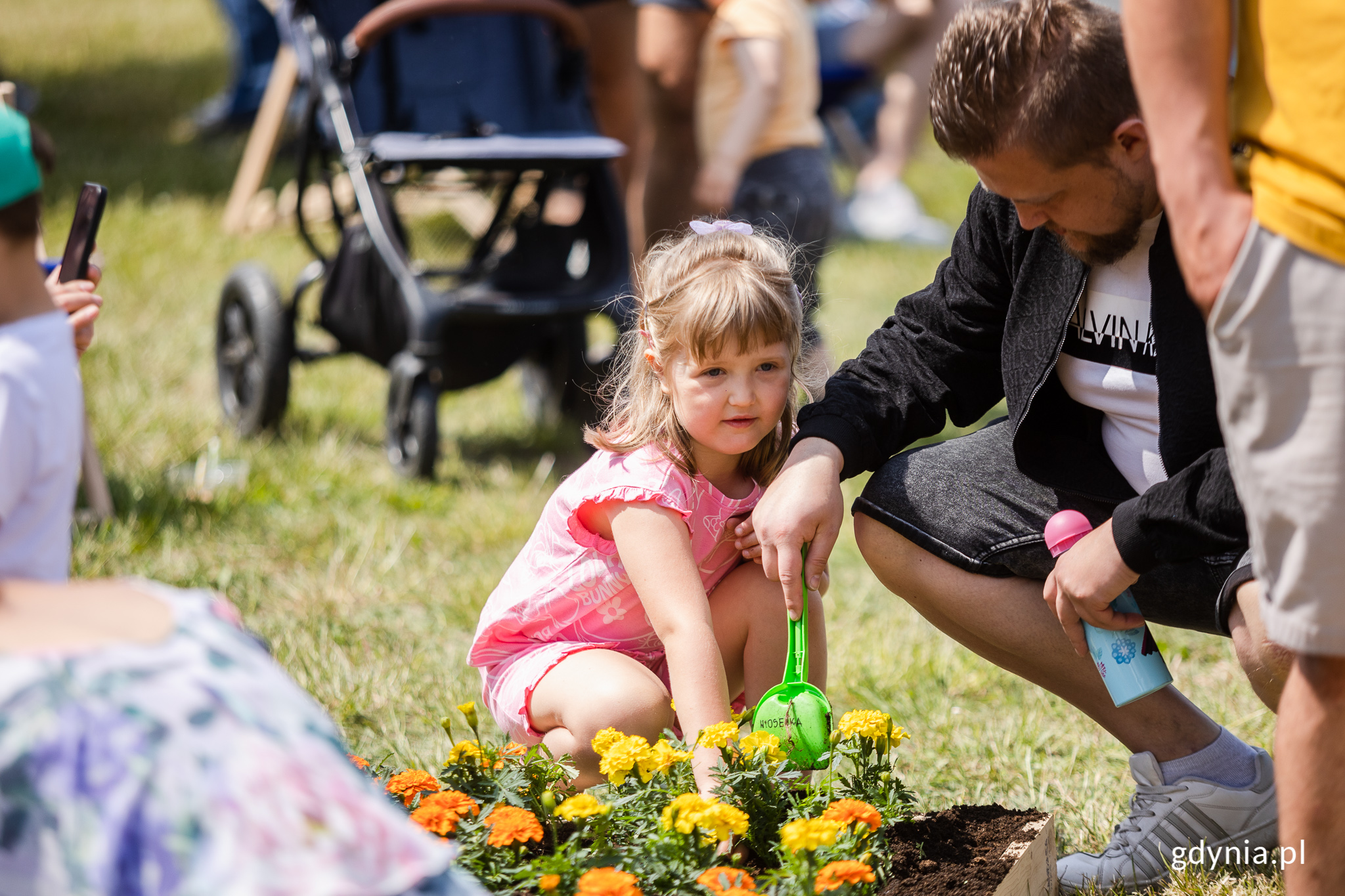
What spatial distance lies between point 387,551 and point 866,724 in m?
1.95

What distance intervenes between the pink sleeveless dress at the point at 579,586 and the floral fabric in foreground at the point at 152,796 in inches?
37.0

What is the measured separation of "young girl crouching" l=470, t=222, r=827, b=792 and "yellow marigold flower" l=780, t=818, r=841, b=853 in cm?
35

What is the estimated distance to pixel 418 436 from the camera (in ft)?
12.4

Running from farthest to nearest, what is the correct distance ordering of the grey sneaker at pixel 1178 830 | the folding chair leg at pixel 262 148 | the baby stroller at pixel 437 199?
the folding chair leg at pixel 262 148
the baby stroller at pixel 437 199
the grey sneaker at pixel 1178 830

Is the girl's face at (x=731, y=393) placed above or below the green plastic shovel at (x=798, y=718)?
above

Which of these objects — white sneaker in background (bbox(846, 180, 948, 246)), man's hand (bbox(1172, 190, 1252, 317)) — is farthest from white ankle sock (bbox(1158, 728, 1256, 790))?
white sneaker in background (bbox(846, 180, 948, 246))

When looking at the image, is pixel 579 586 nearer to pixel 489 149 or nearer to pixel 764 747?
pixel 764 747

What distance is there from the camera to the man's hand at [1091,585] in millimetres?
1713

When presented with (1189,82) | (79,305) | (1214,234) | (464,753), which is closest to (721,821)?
(464,753)

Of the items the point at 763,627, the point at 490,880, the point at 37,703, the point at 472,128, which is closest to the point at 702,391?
the point at 763,627

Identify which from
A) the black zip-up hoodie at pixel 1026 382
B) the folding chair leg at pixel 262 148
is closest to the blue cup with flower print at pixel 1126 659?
the black zip-up hoodie at pixel 1026 382

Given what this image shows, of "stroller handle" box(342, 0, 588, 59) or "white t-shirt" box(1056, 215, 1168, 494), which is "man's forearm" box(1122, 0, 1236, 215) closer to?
"white t-shirt" box(1056, 215, 1168, 494)

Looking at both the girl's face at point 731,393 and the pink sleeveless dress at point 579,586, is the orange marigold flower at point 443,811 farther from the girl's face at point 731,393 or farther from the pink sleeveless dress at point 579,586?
the girl's face at point 731,393

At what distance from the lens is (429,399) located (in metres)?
3.76
